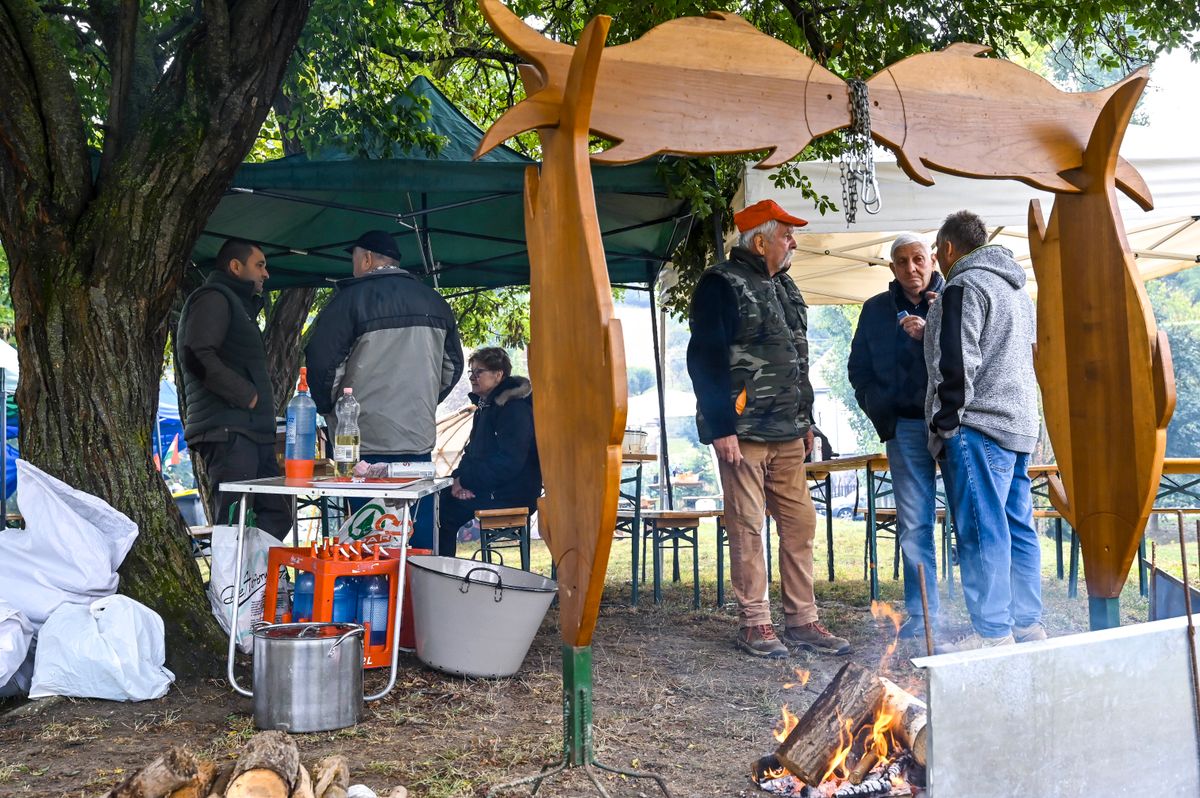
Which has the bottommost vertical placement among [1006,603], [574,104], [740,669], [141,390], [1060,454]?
[740,669]

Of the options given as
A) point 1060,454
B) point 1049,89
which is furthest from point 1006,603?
point 1049,89

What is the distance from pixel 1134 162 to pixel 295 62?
5261 millimetres

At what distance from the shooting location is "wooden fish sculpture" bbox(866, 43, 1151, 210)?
Answer: 3.04 m

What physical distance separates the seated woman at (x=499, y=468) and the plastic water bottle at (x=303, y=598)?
2.51 metres

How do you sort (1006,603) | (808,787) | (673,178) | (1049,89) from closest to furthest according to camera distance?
(808,787)
(1049,89)
(1006,603)
(673,178)

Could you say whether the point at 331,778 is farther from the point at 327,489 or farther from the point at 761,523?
the point at 761,523

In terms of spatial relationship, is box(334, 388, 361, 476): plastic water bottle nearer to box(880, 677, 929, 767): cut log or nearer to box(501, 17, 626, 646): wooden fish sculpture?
box(501, 17, 626, 646): wooden fish sculpture

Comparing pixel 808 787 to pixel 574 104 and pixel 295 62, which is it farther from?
pixel 295 62

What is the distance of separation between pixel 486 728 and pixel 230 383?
2266 millimetres

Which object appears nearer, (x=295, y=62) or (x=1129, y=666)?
(x=1129, y=666)

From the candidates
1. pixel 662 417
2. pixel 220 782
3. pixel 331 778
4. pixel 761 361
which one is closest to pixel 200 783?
pixel 220 782

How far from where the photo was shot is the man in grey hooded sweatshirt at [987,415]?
4.11m

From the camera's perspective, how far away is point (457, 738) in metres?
3.54

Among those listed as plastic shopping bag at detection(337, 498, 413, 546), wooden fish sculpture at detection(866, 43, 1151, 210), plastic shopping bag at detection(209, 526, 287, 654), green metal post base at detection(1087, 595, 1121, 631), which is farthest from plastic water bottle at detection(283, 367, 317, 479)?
green metal post base at detection(1087, 595, 1121, 631)
